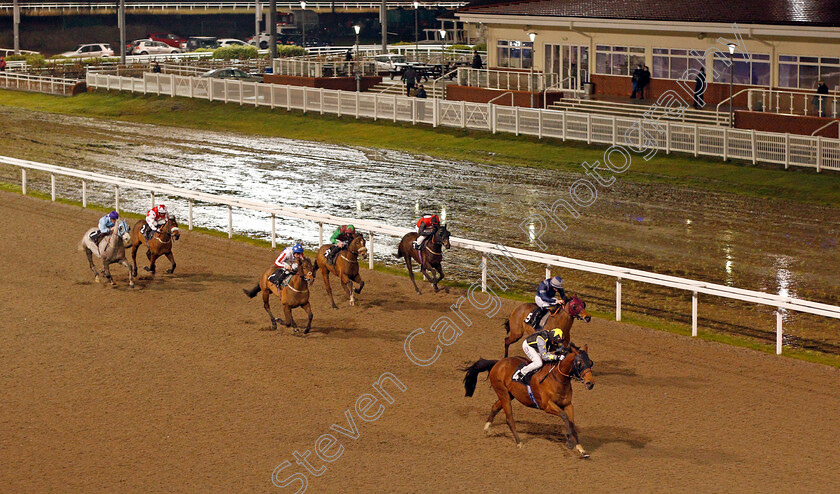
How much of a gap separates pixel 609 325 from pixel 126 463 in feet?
21.1

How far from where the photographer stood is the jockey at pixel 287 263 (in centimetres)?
1289

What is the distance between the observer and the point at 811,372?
11.9 m

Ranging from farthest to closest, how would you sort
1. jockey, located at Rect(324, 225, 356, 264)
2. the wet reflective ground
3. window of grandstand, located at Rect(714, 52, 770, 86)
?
window of grandstand, located at Rect(714, 52, 770, 86)
the wet reflective ground
jockey, located at Rect(324, 225, 356, 264)


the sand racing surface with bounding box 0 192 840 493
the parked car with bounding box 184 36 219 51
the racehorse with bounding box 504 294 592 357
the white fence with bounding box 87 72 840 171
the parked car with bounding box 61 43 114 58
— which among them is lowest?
the sand racing surface with bounding box 0 192 840 493

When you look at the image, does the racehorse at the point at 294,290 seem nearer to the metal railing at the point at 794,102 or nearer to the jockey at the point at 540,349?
the jockey at the point at 540,349

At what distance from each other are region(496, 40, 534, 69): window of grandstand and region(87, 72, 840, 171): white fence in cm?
674

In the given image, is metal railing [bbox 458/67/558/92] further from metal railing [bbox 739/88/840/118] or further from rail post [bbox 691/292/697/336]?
rail post [bbox 691/292/697/336]

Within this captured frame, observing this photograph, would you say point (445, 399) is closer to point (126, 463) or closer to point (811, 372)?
point (126, 463)

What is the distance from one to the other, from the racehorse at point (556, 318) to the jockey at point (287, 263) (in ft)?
8.54

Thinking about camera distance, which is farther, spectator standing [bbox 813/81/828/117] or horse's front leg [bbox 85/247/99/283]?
spectator standing [bbox 813/81/828/117]

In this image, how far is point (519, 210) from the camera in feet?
71.8

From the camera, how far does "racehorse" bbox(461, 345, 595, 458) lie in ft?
30.1

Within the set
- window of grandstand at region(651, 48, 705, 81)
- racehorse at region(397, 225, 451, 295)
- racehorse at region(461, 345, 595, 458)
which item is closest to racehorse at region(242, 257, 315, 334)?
racehorse at region(397, 225, 451, 295)

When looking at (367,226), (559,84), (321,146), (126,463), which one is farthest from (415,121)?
(126,463)
